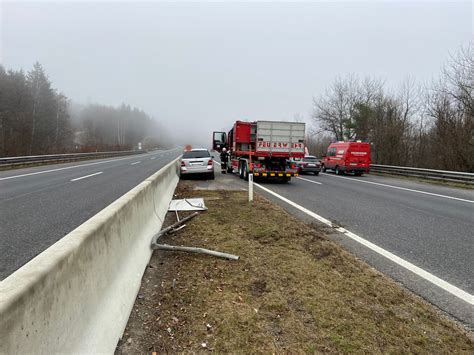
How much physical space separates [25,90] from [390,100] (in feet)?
158

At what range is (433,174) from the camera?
21922 millimetres

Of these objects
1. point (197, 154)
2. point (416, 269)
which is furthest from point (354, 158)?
point (416, 269)

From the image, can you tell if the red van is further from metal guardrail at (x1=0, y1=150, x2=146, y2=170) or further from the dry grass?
metal guardrail at (x1=0, y1=150, x2=146, y2=170)

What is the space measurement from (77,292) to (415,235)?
6554mm

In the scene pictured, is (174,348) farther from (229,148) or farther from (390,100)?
(390,100)

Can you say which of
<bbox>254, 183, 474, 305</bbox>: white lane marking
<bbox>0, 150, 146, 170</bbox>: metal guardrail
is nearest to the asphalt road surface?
<bbox>254, 183, 474, 305</bbox>: white lane marking

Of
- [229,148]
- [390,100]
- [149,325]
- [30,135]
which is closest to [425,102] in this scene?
[390,100]

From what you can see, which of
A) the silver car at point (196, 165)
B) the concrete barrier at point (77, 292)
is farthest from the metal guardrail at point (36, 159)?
the concrete barrier at point (77, 292)

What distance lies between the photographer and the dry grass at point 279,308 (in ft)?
9.65

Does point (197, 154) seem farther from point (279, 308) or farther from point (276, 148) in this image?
point (279, 308)

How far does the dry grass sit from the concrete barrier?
359 mm

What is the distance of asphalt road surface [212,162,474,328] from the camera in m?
4.22

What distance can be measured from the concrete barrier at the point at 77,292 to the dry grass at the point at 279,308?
1.18 ft

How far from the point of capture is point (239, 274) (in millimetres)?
4434
